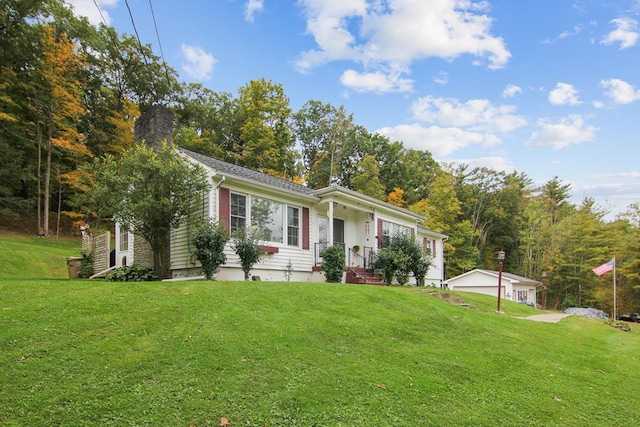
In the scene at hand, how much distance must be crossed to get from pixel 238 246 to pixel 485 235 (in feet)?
123

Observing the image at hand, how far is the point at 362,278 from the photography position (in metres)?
14.0

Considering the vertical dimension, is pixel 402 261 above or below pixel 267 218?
below

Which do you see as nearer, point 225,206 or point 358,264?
point 225,206

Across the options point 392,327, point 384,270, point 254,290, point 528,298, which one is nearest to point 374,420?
point 392,327

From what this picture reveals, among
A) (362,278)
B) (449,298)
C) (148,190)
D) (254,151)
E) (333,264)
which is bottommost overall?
(449,298)

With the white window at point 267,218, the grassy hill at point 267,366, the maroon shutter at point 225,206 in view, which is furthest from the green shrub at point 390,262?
the grassy hill at point 267,366

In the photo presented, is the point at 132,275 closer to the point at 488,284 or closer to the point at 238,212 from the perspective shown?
the point at 238,212

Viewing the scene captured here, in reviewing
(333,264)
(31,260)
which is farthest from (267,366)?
(31,260)

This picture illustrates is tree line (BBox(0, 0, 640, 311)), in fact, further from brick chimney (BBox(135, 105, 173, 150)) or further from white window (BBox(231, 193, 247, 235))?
white window (BBox(231, 193, 247, 235))

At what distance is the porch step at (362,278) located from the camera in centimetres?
1404

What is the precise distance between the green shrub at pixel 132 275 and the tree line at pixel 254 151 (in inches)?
245

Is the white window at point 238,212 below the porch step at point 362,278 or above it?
above

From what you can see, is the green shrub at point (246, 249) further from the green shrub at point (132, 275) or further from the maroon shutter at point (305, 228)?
the maroon shutter at point (305, 228)

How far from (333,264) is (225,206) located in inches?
163
